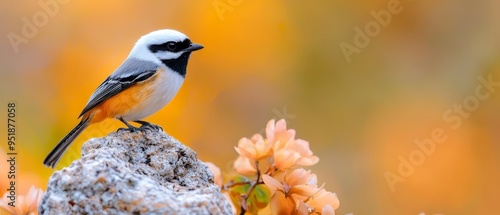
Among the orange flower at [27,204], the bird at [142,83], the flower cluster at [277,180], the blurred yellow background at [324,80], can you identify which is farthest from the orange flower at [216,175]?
the blurred yellow background at [324,80]

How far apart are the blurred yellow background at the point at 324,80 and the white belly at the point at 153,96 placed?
1.52m

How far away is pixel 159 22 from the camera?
16.9ft

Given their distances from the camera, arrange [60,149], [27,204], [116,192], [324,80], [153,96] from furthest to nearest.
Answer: [324,80], [153,96], [60,149], [27,204], [116,192]

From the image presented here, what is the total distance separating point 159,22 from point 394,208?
6.77 ft

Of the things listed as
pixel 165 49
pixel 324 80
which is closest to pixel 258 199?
pixel 165 49

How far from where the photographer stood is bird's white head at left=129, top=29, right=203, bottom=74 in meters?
3.07

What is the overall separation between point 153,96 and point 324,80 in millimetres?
2709

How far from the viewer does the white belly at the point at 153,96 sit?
308cm

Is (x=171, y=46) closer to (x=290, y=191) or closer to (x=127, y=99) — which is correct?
(x=127, y=99)

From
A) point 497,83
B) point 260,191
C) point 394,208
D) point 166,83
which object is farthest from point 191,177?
point 497,83

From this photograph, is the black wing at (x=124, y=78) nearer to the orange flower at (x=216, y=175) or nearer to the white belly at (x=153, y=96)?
the white belly at (x=153, y=96)

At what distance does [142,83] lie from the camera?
3102 millimetres

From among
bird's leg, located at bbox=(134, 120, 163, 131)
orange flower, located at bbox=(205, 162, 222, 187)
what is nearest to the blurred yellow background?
bird's leg, located at bbox=(134, 120, 163, 131)

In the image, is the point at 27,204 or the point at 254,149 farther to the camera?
the point at 254,149
